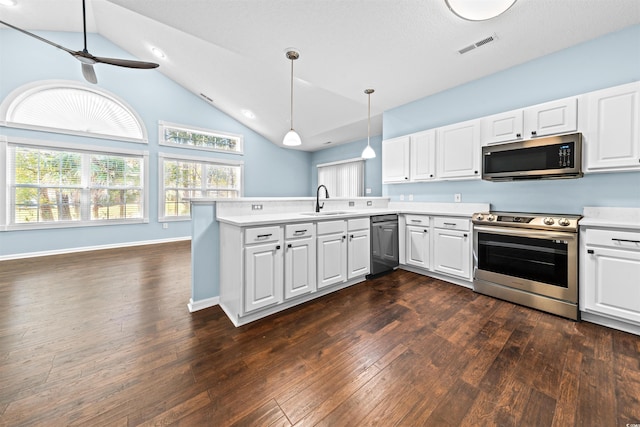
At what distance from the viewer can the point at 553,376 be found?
1.44 metres

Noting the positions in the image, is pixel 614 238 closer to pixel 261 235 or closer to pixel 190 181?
pixel 261 235

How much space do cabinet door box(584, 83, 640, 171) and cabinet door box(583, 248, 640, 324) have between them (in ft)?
2.64

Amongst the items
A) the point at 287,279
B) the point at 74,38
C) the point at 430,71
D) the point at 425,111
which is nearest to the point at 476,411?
the point at 287,279

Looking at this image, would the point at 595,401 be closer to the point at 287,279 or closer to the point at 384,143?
the point at 287,279

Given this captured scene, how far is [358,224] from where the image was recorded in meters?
2.96

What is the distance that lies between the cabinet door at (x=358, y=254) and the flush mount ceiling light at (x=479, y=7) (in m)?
2.16

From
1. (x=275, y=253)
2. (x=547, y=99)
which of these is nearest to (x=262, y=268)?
(x=275, y=253)

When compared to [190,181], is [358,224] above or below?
below

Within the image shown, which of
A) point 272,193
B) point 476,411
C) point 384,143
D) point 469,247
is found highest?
point 384,143

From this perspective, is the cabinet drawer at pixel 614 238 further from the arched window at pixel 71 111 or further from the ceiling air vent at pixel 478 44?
the arched window at pixel 71 111

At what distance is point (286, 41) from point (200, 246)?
2462mm

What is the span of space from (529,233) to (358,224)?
1.67m

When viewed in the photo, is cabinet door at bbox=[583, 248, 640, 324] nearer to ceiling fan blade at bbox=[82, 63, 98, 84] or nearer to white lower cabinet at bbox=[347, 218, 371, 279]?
white lower cabinet at bbox=[347, 218, 371, 279]

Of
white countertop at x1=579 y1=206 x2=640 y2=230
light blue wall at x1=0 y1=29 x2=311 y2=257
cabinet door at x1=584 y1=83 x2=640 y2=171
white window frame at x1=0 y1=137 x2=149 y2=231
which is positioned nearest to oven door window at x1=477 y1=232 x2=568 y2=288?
white countertop at x1=579 y1=206 x2=640 y2=230
